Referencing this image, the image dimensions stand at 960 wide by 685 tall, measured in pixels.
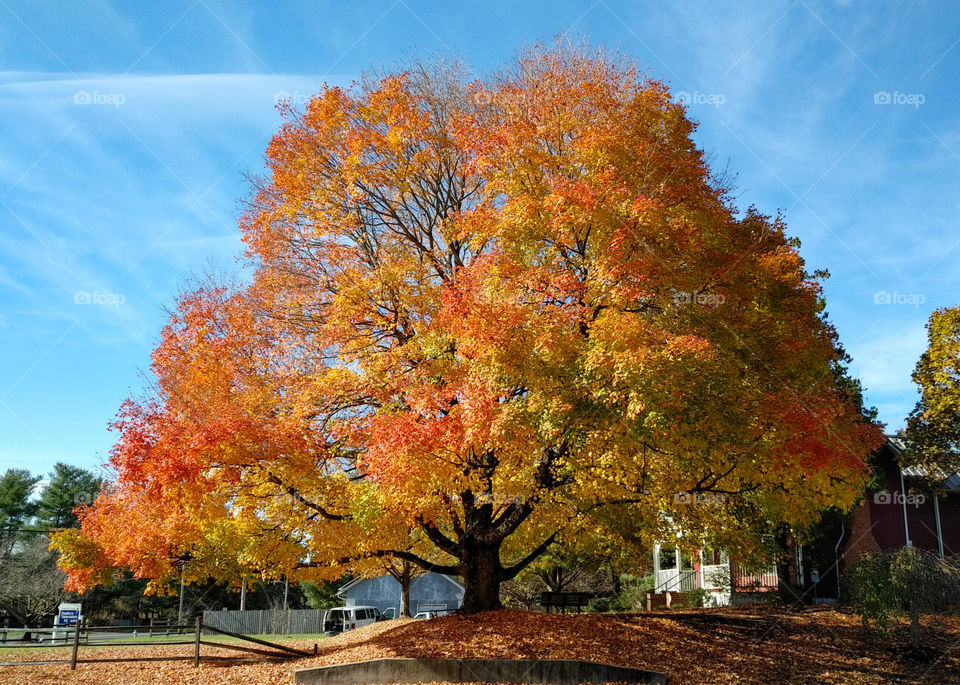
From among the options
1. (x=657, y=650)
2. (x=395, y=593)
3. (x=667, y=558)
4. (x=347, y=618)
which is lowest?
(x=395, y=593)

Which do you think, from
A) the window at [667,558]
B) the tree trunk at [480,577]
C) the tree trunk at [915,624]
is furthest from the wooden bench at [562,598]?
the window at [667,558]

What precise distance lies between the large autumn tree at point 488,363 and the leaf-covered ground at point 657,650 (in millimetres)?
1991

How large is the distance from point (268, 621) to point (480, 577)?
3584 cm

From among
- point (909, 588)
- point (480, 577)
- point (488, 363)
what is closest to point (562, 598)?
point (480, 577)

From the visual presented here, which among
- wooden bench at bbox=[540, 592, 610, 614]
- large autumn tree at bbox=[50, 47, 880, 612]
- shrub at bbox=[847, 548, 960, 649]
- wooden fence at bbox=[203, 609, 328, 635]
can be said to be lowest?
wooden fence at bbox=[203, 609, 328, 635]

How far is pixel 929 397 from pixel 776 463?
1575 centimetres

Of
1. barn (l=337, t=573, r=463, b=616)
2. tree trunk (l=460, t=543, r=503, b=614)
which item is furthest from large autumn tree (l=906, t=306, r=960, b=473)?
barn (l=337, t=573, r=463, b=616)

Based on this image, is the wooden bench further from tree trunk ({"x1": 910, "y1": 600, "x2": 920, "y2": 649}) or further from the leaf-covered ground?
tree trunk ({"x1": 910, "y1": 600, "x2": 920, "y2": 649})

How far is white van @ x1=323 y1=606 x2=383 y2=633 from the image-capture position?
3812 centimetres

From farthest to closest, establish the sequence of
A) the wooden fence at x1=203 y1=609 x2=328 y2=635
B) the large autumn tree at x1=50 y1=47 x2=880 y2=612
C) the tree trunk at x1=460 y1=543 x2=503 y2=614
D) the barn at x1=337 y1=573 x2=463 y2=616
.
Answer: the barn at x1=337 y1=573 x2=463 y2=616 < the wooden fence at x1=203 y1=609 x2=328 y2=635 < the tree trunk at x1=460 y1=543 x2=503 y2=614 < the large autumn tree at x1=50 y1=47 x2=880 y2=612

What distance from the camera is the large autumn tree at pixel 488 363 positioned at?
41.3ft

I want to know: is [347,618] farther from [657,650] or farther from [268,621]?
[657,650]

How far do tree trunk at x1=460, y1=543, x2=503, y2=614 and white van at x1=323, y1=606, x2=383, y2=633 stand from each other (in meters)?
23.4

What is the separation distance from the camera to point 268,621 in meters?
47.2
